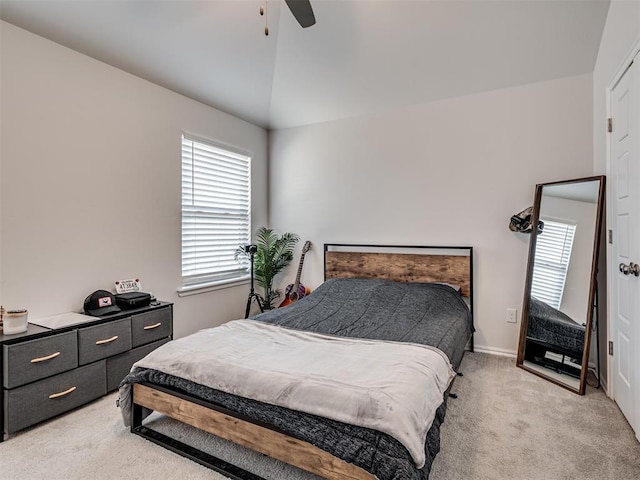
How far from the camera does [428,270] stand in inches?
141

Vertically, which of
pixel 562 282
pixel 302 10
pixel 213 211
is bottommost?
pixel 562 282

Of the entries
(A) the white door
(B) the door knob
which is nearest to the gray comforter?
(A) the white door

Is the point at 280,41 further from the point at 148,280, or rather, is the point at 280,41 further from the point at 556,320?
the point at 556,320

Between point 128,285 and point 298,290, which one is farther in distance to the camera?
point 298,290

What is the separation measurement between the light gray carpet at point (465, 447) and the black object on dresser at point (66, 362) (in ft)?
0.37

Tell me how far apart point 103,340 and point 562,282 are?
141 inches

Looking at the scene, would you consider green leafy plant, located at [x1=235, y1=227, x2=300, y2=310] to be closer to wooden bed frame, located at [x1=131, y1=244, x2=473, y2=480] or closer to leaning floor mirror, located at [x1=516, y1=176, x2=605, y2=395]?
wooden bed frame, located at [x1=131, y1=244, x2=473, y2=480]

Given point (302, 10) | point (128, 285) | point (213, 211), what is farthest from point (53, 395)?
point (302, 10)

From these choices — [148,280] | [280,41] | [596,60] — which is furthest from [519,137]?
[148,280]

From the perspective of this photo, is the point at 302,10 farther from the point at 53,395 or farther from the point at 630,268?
the point at 53,395

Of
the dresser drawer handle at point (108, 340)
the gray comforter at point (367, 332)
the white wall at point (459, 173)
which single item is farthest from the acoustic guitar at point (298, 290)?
the dresser drawer handle at point (108, 340)

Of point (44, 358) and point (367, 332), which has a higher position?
point (367, 332)

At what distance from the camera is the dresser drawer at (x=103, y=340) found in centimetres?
237

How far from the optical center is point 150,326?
2.82 m
